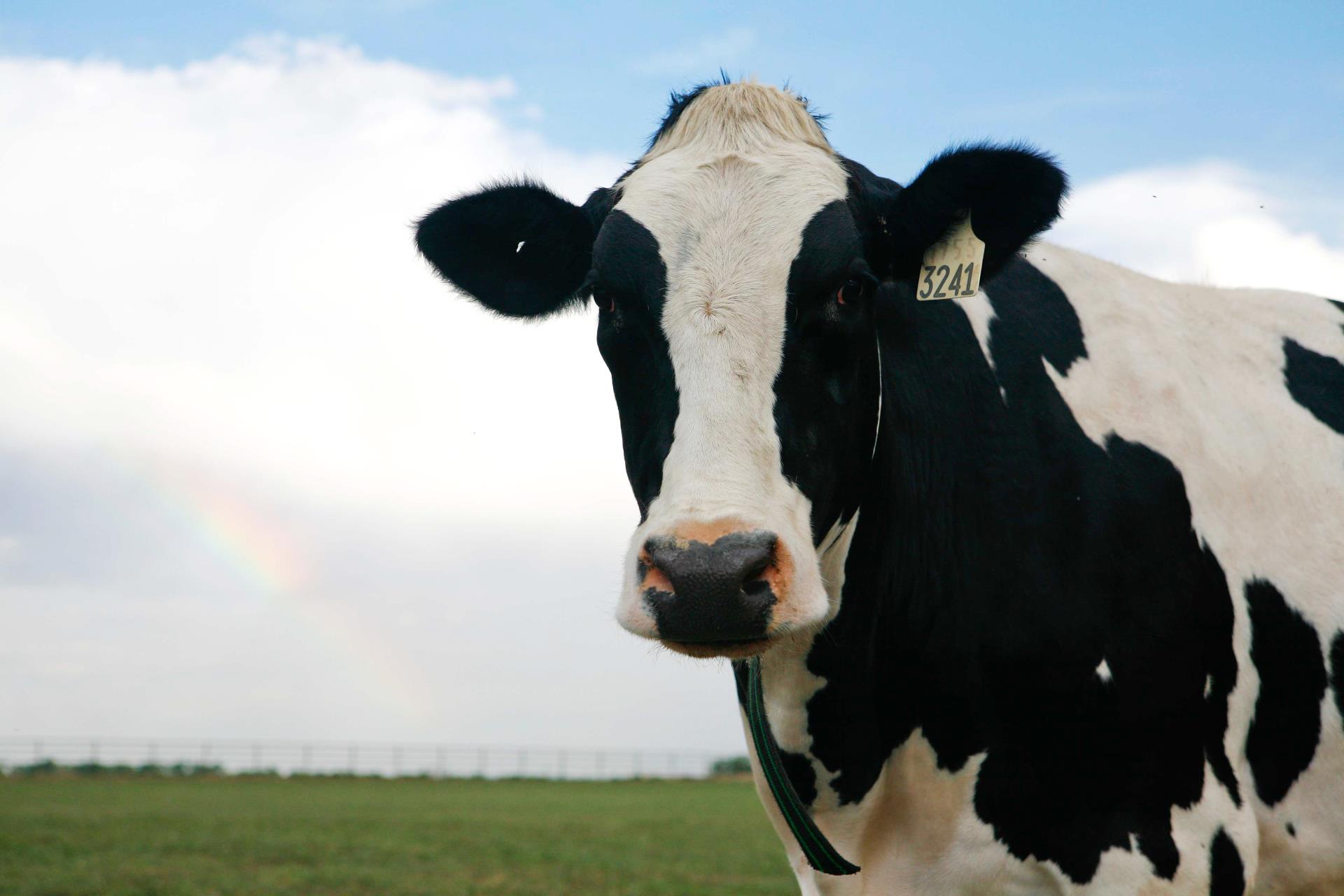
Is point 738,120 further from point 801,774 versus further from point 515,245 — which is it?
point 801,774

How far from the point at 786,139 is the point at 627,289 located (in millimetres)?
884

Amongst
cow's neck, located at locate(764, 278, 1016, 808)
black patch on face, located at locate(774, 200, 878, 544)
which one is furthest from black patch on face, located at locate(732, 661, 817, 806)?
black patch on face, located at locate(774, 200, 878, 544)

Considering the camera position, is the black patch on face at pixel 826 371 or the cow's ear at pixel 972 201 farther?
the cow's ear at pixel 972 201

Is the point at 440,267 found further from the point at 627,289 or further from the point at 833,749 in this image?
the point at 833,749

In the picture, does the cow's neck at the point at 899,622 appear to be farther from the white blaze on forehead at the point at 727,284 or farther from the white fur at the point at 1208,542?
the white blaze on forehead at the point at 727,284

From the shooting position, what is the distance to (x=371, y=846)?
15.3 meters

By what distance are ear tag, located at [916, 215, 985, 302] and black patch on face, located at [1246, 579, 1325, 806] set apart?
1.66 metres

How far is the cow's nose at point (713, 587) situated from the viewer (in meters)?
2.81

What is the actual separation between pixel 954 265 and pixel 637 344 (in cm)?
107

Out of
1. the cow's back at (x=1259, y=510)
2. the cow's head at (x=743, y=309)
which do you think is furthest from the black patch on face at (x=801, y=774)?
the cow's back at (x=1259, y=510)

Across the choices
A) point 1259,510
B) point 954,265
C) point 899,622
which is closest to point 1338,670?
point 1259,510

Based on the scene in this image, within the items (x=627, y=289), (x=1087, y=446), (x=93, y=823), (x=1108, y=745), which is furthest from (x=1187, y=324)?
Answer: (x=93, y=823)

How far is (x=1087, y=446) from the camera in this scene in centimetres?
433

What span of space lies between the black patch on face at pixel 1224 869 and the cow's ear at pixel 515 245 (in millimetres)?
2736
